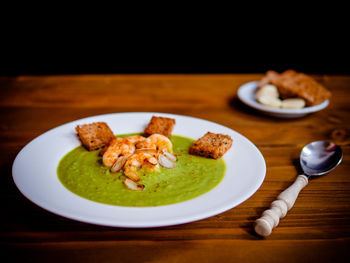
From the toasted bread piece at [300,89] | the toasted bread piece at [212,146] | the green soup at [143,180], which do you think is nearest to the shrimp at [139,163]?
the green soup at [143,180]

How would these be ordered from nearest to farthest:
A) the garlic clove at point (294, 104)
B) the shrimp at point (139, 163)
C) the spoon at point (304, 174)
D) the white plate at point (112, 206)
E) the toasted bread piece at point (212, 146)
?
1. the white plate at point (112, 206)
2. the spoon at point (304, 174)
3. the shrimp at point (139, 163)
4. the toasted bread piece at point (212, 146)
5. the garlic clove at point (294, 104)

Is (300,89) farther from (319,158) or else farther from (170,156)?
(170,156)

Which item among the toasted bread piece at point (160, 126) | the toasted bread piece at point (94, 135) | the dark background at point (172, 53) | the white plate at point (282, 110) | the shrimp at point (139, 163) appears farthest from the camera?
the dark background at point (172, 53)

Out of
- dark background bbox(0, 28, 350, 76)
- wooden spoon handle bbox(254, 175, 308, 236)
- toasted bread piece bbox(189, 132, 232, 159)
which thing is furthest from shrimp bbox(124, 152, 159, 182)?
dark background bbox(0, 28, 350, 76)

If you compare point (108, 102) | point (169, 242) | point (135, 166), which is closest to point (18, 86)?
point (108, 102)

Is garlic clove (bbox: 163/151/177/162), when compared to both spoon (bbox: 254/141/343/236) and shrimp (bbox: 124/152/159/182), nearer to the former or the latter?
shrimp (bbox: 124/152/159/182)

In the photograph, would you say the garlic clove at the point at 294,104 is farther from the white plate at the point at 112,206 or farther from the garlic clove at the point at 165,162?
the garlic clove at the point at 165,162

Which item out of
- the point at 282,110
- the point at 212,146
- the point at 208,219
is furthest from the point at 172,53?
the point at 208,219

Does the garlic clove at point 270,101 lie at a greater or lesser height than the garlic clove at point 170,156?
lesser
